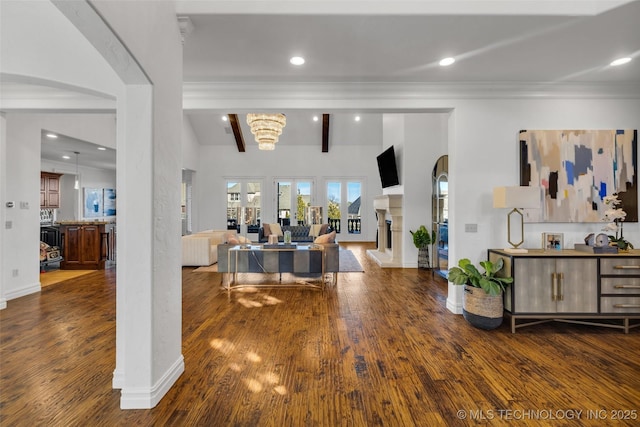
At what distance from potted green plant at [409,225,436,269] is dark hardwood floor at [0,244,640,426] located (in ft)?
7.14

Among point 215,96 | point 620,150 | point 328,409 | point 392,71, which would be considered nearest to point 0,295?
point 215,96

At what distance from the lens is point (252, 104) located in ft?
12.3

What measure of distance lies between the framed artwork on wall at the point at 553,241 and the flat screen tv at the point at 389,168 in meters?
3.55

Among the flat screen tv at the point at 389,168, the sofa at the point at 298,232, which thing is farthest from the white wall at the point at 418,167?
the sofa at the point at 298,232

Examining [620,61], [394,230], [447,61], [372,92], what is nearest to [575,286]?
[620,61]

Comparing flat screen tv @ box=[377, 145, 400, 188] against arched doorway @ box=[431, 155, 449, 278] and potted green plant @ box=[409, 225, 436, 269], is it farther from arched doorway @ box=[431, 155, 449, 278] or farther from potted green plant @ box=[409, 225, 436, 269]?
potted green plant @ box=[409, 225, 436, 269]

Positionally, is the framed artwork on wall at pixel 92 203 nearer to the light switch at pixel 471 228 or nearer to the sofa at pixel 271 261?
the sofa at pixel 271 261

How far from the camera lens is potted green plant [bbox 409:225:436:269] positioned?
6.06m

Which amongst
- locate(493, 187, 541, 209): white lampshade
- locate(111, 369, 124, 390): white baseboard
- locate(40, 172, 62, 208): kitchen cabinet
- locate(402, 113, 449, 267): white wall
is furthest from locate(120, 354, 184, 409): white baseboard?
locate(40, 172, 62, 208): kitchen cabinet

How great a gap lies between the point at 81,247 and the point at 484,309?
7375 mm

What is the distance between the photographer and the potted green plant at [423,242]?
606 cm

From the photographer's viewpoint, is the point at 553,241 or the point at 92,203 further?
the point at 92,203

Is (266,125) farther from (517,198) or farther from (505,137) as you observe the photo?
(517,198)

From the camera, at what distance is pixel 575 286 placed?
3.18 meters
